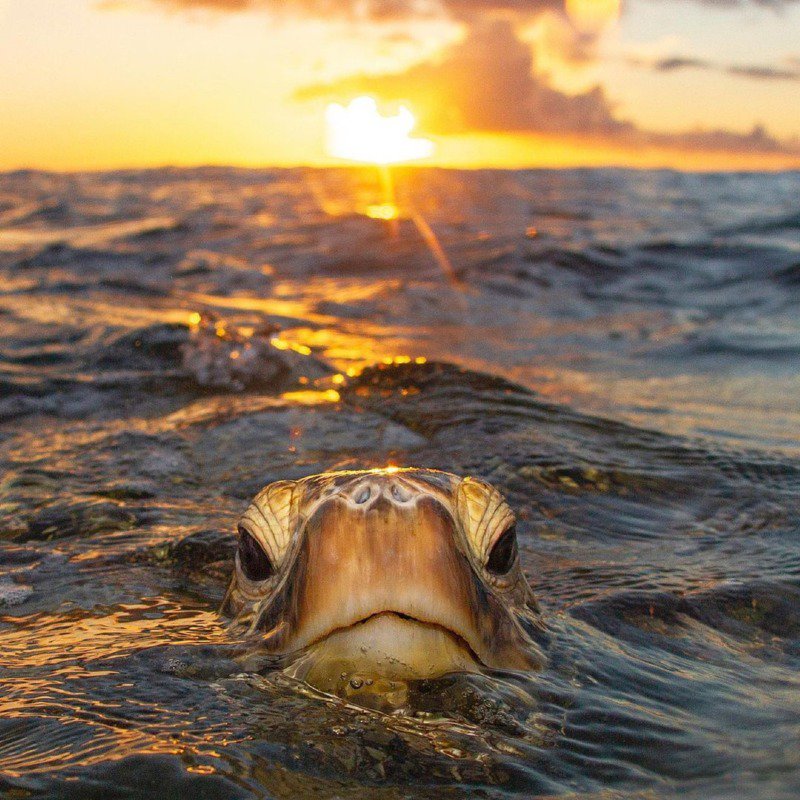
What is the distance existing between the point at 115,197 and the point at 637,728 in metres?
28.8

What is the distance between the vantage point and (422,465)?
4.44 m

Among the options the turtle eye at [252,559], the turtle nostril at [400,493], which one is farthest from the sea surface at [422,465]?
the turtle nostril at [400,493]

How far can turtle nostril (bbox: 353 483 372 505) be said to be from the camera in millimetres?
1820

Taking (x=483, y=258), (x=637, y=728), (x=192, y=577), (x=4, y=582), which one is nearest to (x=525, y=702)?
(x=637, y=728)

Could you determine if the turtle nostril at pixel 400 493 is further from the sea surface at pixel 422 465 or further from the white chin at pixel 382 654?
the sea surface at pixel 422 465

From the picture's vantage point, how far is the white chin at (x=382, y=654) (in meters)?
1.82

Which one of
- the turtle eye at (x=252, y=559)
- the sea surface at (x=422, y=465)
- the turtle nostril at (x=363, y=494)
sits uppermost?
the turtle nostril at (x=363, y=494)

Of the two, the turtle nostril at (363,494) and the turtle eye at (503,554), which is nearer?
the turtle nostril at (363,494)

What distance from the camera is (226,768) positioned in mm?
1814

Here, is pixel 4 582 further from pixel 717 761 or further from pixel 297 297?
pixel 297 297

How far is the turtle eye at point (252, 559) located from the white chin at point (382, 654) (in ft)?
0.89

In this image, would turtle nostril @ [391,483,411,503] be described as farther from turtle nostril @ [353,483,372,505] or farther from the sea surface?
the sea surface

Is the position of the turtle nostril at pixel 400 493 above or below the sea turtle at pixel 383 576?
above

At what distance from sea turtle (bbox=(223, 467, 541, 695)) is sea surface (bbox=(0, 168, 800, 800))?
76mm
